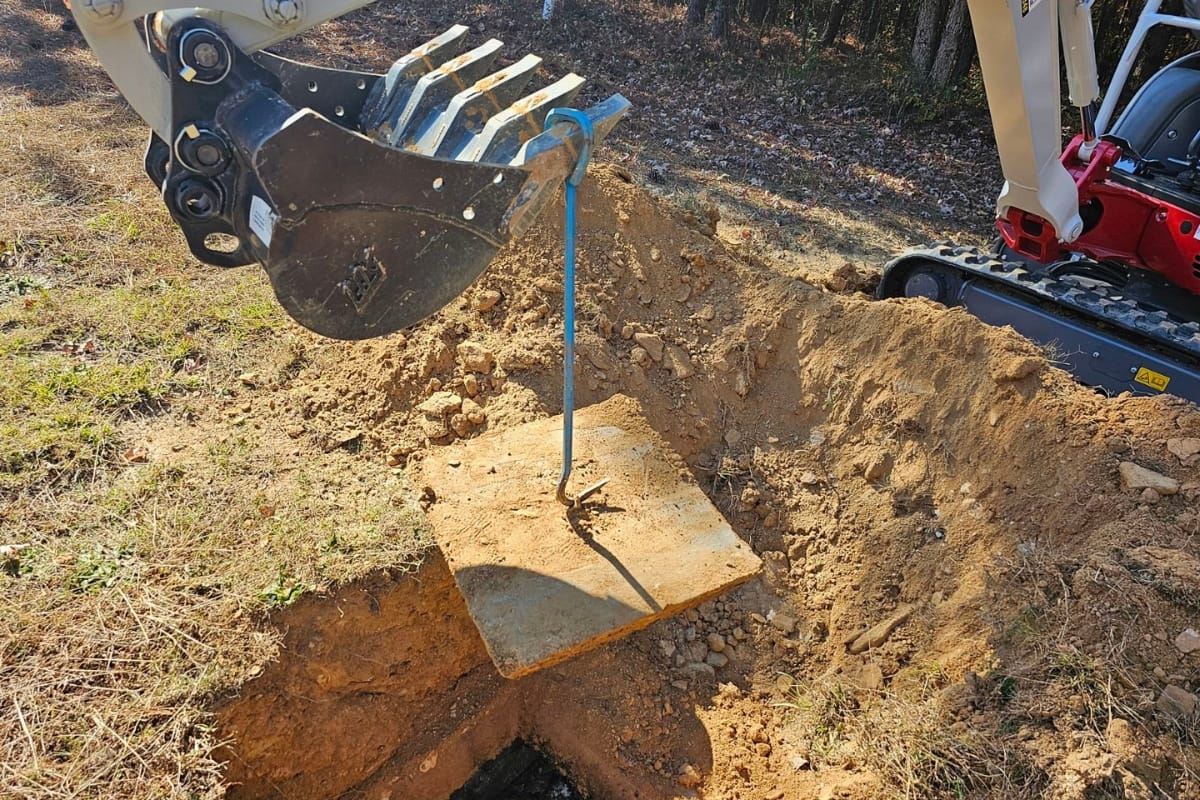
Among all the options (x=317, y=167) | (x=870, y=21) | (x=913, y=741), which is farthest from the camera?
(x=870, y=21)

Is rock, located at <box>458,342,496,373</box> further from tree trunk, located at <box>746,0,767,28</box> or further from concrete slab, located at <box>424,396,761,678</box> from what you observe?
tree trunk, located at <box>746,0,767,28</box>

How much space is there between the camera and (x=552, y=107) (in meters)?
2.01

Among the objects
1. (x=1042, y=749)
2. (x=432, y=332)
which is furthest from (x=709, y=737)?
(x=432, y=332)

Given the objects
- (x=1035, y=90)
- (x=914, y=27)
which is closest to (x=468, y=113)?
(x=1035, y=90)

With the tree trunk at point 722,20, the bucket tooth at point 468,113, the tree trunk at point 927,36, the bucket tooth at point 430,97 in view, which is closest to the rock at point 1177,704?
the bucket tooth at point 468,113

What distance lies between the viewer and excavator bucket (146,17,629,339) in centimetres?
178

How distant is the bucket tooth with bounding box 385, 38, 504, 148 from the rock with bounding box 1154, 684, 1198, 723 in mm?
2792

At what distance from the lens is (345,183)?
180 centimetres

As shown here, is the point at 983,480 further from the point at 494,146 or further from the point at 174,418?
the point at 174,418

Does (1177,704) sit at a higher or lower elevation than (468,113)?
lower

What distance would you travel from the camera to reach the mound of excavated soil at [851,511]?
103 inches

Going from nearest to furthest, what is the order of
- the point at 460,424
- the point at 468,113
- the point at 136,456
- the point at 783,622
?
the point at 468,113, the point at 783,622, the point at 136,456, the point at 460,424

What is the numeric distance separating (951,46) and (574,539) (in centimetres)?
852

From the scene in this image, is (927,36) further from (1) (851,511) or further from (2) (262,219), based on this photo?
(2) (262,219)
